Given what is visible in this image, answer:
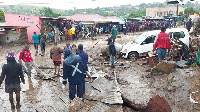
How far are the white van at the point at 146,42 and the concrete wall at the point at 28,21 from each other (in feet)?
36.2

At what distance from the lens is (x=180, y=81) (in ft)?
24.7

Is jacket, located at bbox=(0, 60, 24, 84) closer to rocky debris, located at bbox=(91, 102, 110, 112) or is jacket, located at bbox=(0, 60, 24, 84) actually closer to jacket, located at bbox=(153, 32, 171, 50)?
rocky debris, located at bbox=(91, 102, 110, 112)

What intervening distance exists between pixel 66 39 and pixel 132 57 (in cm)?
A: 1105

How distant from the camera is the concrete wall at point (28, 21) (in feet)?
63.5

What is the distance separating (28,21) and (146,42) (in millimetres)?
13435

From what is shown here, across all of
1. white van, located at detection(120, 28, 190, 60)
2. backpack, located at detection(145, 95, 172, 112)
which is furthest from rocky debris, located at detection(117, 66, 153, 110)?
white van, located at detection(120, 28, 190, 60)

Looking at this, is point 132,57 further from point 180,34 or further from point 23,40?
point 23,40

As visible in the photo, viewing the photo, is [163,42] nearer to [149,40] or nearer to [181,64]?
[181,64]

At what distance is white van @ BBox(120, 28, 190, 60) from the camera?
36.3ft

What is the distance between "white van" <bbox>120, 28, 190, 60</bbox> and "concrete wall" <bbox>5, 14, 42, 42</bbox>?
1105cm

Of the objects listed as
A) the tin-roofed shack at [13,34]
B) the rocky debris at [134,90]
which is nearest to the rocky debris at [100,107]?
the rocky debris at [134,90]

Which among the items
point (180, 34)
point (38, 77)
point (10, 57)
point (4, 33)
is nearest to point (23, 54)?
point (38, 77)

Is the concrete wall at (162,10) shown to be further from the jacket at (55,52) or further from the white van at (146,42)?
the jacket at (55,52)

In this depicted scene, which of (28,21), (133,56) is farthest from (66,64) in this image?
(28,21)
